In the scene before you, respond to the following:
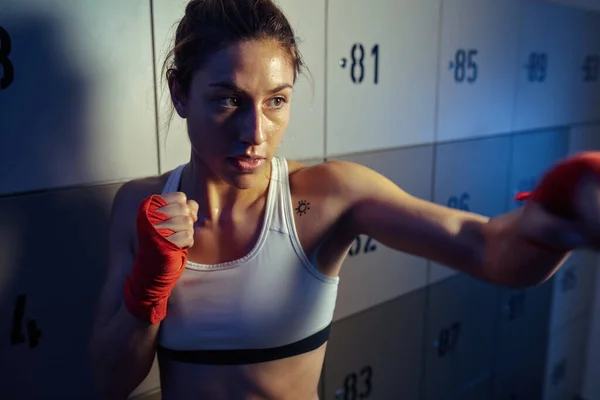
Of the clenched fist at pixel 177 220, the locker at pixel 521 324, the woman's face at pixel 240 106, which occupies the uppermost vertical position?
the woman's face at pixel 240 106

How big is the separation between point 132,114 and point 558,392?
2.23 metres

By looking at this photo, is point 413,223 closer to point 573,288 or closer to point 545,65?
point 545,65

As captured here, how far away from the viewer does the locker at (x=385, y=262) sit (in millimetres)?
1421

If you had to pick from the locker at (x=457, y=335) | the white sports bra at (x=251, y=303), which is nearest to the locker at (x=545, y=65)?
the locker at (x=457, y=335)

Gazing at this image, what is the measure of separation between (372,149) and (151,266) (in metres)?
0.82

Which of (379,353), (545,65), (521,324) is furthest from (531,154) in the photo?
(379,353)

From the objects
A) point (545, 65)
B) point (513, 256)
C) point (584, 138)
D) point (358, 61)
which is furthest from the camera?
point (584, 138)

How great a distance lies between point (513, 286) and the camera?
2.39 ft

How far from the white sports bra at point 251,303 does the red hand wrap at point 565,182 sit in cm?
38

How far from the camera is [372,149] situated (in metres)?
1.42

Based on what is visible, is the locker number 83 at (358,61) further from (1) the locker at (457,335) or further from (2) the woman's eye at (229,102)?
(1) the locker at (457,335)

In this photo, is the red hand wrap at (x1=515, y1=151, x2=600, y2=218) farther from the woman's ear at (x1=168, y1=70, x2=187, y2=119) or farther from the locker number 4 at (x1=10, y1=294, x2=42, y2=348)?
the locker number 4 at (x1=10, y1=294, x2=42, y2=348)

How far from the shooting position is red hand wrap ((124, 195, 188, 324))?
2.34 feet

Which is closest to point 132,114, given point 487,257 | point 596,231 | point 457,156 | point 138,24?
point 138,24
